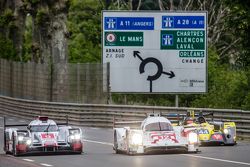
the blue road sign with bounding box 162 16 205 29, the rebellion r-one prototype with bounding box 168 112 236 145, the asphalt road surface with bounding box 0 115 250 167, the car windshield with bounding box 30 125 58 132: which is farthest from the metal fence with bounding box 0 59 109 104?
the car windshield with bounding box 30 125 58 132

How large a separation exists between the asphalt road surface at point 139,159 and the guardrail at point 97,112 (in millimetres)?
4106

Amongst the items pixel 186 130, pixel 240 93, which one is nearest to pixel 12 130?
pixel 186 130

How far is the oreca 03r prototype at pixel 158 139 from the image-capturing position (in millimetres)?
25359

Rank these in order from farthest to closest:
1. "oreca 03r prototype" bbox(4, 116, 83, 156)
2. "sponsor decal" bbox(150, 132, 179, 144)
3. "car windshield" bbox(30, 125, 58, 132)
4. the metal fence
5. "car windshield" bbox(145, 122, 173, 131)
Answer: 1. the metal fence
2. "car windshield" bbox(30, 125, 58, 132)
3. "oreca 03r prototype" bbox(4, 116, 83, 156)
4. "car windshield" bbox(145, 122, 173, 131)
5. "sponsor decal" bbox(150, 132, 179, 144)

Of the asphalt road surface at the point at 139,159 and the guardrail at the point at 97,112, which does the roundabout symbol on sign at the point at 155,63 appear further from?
the asphalt road surface at the point at 139,159

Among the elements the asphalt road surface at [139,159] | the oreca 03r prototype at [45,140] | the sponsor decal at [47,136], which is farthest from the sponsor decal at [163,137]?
→ the sponsor decal at [47,136]

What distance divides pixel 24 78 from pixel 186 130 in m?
29.1

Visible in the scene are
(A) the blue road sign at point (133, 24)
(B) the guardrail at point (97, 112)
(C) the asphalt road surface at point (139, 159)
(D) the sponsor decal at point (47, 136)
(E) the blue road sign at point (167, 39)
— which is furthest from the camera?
(E) the blue road sign at point (167, 39)

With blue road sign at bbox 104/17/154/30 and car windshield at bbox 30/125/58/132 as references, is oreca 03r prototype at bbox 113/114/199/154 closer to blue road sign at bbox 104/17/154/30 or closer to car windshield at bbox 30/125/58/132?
car windshield at bbox 30/125/58/132

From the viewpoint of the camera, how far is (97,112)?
4344 centimetres

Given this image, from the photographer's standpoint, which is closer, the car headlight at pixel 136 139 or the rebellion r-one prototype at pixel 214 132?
the car headlight at pixel 136 139

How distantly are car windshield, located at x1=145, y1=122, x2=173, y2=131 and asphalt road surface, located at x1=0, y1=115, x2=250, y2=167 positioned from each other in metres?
0.85

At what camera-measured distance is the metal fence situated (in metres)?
45.8

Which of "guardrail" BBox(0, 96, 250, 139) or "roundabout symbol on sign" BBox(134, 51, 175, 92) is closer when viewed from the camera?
"guardrail" BBox(0, 96, 250, 139)
